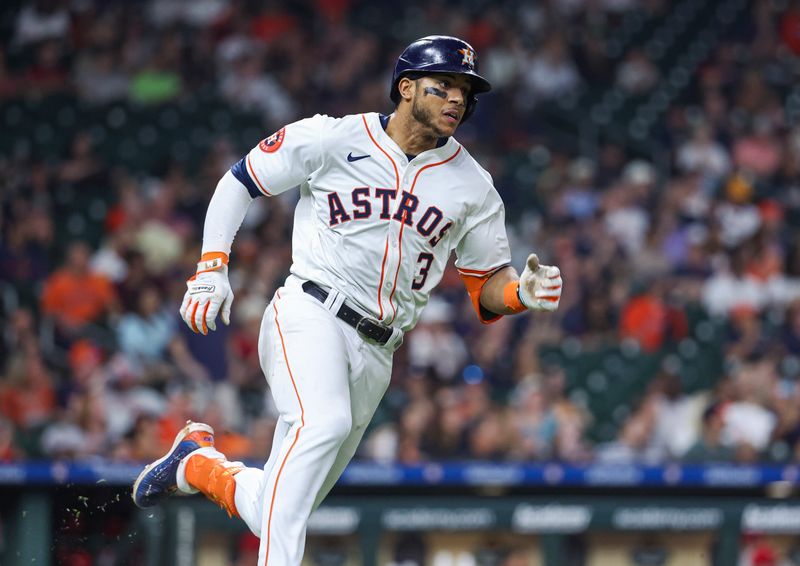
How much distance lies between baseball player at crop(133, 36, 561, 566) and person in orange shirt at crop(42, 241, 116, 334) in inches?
172

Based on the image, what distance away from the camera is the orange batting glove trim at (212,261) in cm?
441

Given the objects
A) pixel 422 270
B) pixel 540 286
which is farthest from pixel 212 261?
pixel 540 286

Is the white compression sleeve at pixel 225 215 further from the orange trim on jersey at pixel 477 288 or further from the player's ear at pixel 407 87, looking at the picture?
the orange trim on jersey at pixel 477 288

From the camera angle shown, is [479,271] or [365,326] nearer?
[365,326]

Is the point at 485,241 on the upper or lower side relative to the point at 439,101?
lower

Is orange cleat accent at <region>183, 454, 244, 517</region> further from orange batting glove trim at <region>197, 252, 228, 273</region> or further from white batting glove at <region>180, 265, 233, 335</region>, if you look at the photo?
orange batting glove trim at <region>197, 252, 228, 273</region>

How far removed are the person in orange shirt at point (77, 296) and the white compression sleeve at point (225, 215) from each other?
4484 millimetres

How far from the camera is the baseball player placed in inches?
169

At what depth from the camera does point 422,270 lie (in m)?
4.53

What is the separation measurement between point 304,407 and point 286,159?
853 millimetres

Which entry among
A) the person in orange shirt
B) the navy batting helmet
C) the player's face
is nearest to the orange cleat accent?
the player's face

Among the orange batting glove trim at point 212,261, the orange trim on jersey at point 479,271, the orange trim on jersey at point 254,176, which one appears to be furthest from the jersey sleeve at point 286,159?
the orange trim on jersey at point 479,271

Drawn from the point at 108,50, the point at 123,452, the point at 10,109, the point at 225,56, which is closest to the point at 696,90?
the point at 225,56

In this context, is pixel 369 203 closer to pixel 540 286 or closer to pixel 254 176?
pixel 254 176
